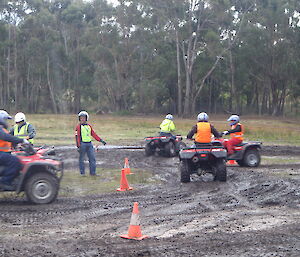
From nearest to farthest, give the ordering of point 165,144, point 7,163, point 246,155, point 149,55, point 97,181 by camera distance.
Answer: point 7,163, point 97,181, point 246,155, point 165,144, point 149,55

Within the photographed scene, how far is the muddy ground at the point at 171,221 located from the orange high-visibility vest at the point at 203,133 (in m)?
1.12

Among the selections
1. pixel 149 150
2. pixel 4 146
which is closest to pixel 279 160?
pixel 149 150

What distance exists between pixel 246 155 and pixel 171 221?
9011 millimetres

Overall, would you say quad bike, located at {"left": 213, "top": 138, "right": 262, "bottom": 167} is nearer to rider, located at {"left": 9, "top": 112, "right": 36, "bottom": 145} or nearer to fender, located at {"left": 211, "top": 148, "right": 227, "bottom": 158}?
fender, located at {"left": 211, "top": 148, "right": 227, "bottom": 158}

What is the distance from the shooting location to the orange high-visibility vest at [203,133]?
1397 cm

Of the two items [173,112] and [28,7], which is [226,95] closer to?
[173,112]

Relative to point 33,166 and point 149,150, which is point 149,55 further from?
point 33,166

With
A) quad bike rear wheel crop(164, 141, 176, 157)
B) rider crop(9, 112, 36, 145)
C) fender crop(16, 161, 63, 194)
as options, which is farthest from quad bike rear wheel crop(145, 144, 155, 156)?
fender crop(16, 161, 63, 194)

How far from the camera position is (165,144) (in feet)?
68.5

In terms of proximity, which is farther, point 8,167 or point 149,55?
point 149,55

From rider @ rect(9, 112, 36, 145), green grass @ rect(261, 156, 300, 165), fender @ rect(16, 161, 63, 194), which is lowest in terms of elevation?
green grass @ rect(261, 156, 300, 165)

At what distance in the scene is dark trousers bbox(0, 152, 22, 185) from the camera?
10266 mm

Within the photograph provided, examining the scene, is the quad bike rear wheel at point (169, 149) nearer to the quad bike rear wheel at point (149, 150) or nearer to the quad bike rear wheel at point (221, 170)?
the quad bike rear wheel at point (149, 150)

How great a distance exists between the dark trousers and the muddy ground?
0.54 metres
